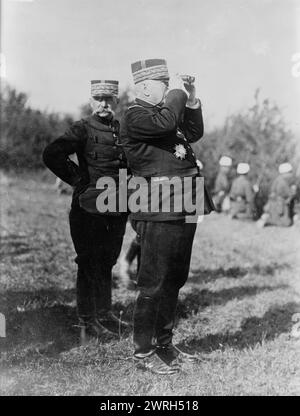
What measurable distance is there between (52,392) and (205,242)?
5849 millimetres

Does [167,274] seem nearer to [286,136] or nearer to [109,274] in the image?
[109,274]

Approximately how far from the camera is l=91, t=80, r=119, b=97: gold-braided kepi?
171 inches

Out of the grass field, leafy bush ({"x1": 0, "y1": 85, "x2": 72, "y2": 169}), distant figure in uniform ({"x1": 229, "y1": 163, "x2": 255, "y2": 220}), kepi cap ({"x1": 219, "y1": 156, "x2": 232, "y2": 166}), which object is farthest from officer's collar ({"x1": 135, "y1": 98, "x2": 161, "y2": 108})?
leafy bush ({"x1": 0, "y1": 85, "x2": 72, "y2": 169})

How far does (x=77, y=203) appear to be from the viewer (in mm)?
4379

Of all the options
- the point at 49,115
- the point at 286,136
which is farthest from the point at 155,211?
the point at 49,115

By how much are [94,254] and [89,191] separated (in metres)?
0.51

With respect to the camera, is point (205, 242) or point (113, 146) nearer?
point (113, 146)

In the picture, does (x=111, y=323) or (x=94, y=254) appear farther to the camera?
(x=111, y=323)

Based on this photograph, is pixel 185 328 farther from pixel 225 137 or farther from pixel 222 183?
pixel 225 137

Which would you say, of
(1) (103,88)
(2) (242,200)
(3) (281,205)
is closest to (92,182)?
(1) (103,88)

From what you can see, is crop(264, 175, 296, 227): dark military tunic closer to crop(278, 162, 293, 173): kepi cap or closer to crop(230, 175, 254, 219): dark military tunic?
crop(278, 162, 293, 173): kepi cap

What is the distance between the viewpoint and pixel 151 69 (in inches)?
141
